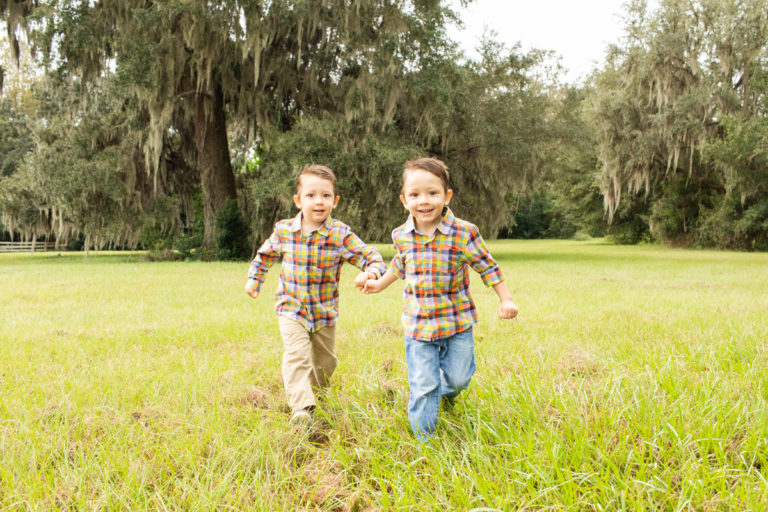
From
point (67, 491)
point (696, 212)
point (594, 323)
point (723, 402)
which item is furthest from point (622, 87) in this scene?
point (67, 491)

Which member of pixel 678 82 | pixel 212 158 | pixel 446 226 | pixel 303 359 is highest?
pixel 678 82

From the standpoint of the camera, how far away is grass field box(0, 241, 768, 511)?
1.65 m

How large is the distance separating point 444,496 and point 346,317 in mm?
3747

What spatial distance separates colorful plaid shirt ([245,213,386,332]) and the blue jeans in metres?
0.58

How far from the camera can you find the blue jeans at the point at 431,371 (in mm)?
2016

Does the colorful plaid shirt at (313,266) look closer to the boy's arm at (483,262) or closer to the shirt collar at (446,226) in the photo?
the shirt collar at (446,226)

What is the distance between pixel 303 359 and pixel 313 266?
0.47 m

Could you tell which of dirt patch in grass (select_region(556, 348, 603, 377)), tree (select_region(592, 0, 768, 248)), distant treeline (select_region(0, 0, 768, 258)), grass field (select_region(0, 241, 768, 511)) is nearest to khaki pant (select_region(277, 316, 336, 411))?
grass field (select_region(0, 241, 768, 511))

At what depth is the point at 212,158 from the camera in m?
15.1

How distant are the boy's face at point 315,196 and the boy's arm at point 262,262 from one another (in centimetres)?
24

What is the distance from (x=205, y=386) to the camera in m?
2.82

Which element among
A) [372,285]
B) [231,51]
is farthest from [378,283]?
[231,51]

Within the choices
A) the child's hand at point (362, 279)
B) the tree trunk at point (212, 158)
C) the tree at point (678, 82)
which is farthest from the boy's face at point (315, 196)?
the tree at point (678, 82)

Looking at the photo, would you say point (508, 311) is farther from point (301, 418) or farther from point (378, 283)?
point (301, 418)
